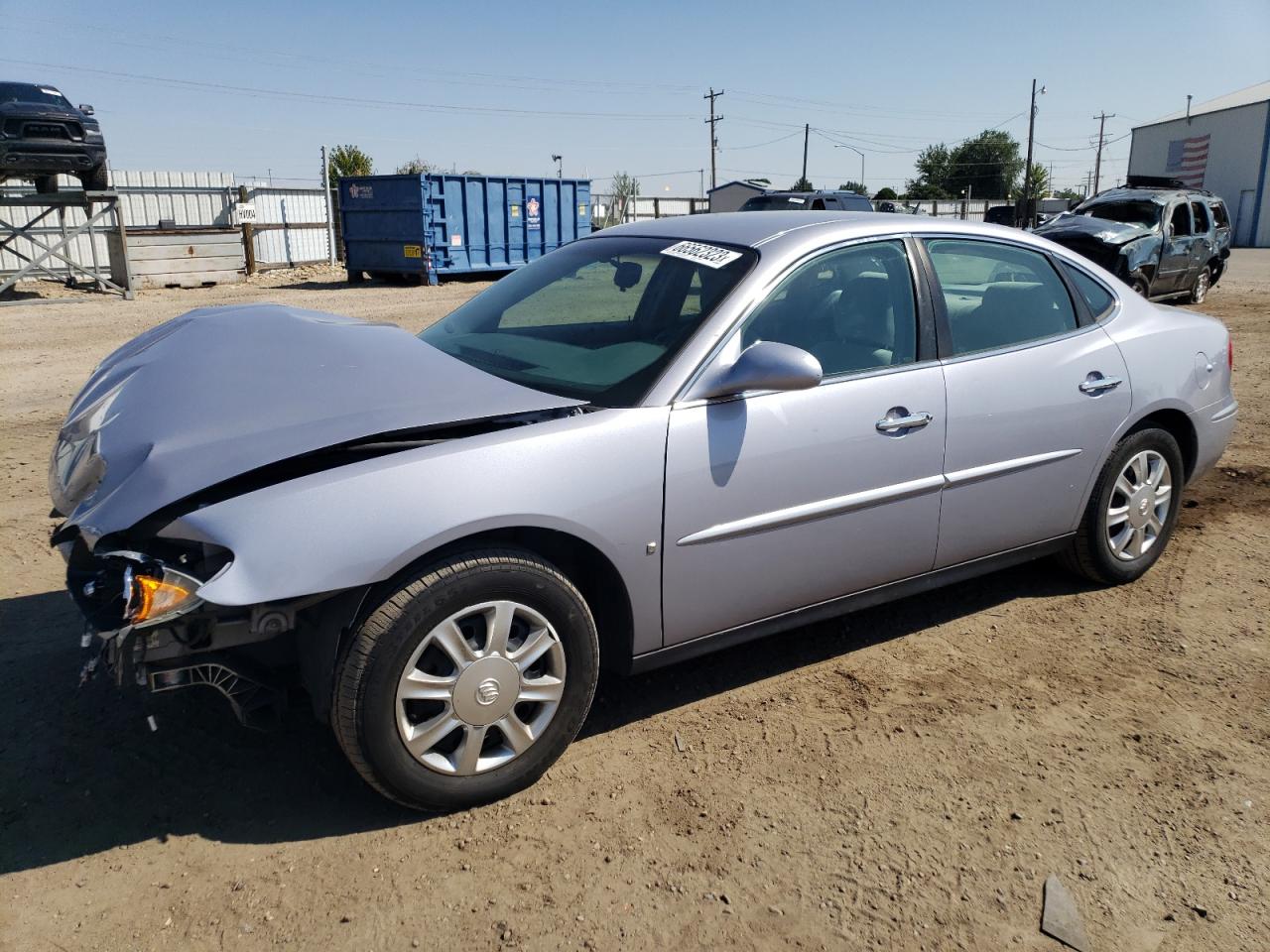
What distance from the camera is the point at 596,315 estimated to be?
3.83 m

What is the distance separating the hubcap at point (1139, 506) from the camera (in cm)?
433

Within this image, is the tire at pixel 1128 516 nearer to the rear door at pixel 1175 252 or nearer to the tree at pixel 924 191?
the rear door at pixel 1175 252

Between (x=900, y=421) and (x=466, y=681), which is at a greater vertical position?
(x=900, y=421)

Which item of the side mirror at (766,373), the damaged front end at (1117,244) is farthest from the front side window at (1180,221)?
the side mirror at (766,373)

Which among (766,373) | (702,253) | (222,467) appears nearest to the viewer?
(222,467)

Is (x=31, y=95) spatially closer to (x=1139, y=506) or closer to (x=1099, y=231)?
(x=1099, y=231)

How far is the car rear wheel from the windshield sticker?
15.2 metres

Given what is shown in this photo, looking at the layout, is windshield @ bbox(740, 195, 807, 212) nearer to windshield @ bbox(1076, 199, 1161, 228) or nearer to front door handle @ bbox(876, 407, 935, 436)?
windshield @ bbox(1076, 199, 1161, 228)

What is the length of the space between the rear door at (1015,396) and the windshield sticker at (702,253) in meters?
0.87

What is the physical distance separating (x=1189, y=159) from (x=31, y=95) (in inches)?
2139

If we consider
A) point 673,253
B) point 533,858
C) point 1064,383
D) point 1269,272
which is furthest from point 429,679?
point 1269,272

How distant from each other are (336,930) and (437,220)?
2007 cm

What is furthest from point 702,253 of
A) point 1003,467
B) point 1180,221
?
point 1180,221

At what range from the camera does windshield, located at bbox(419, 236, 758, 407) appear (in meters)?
3.18
